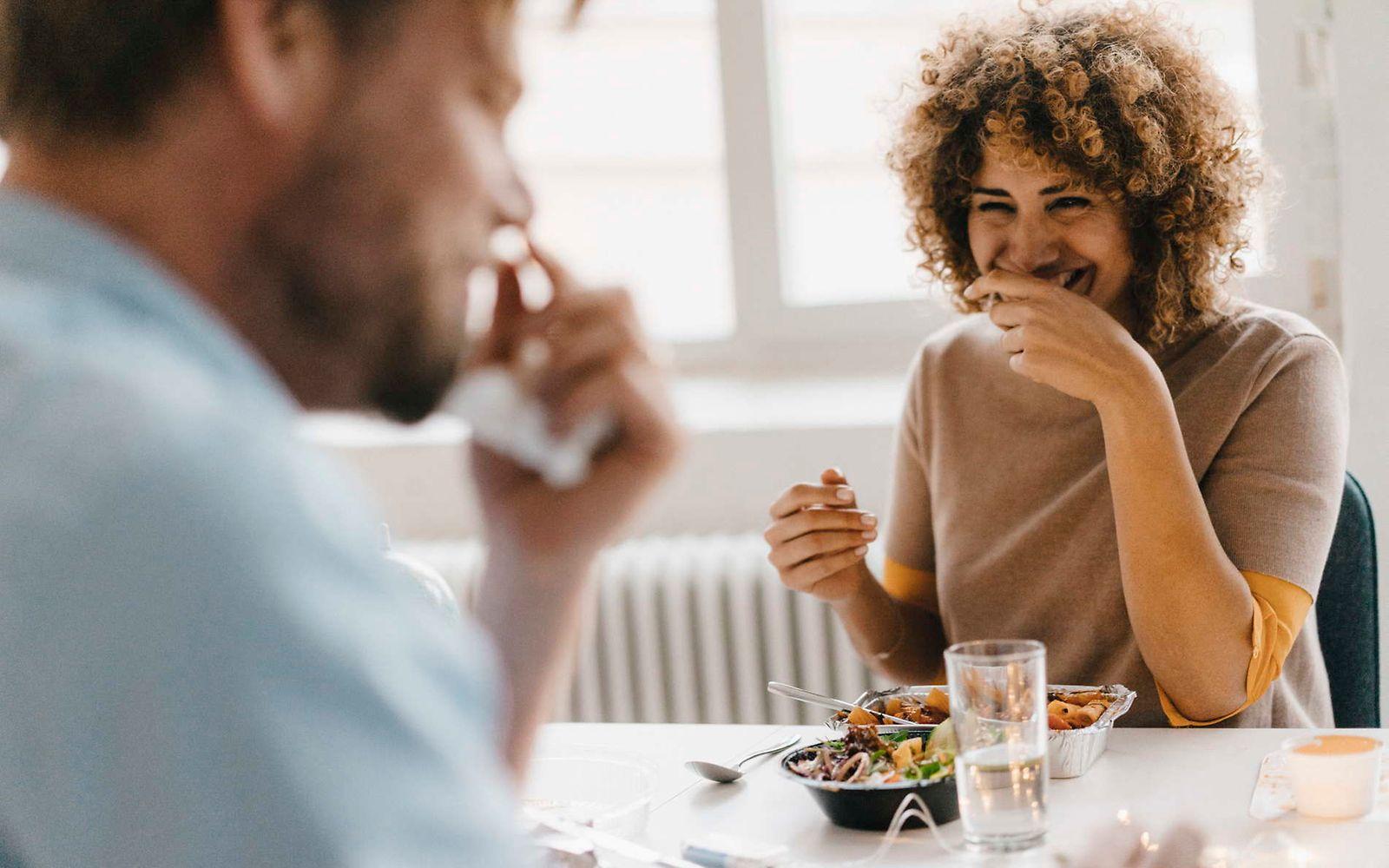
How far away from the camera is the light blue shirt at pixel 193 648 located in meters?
0.39

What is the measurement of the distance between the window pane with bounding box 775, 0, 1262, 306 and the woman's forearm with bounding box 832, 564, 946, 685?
42.0 inches

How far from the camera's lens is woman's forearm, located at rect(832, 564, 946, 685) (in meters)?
1.55

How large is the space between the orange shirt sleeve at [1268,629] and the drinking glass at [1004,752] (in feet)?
1.44

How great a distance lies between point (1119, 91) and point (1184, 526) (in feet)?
1.54

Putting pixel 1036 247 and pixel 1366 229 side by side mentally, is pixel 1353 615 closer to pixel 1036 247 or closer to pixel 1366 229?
pixel 1036 247

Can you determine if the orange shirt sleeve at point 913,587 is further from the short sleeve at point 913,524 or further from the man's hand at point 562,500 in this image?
the man's hand at point 562,500

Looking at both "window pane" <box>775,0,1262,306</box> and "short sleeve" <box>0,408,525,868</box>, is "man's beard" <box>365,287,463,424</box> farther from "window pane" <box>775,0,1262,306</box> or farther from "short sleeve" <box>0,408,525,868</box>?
"window pane" <box>775,0,1262,306</box>

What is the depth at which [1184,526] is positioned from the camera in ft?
4.30

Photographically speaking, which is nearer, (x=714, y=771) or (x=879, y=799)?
(x=879, y=799)

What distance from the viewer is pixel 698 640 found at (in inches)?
97.7

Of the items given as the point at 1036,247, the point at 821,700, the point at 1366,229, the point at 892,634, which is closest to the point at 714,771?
the point at 821,700

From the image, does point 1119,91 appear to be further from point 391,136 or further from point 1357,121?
point 391,136

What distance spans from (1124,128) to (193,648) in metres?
1.28

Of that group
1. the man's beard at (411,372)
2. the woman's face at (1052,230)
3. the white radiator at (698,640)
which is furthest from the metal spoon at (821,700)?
the white radiator at (698,640)
